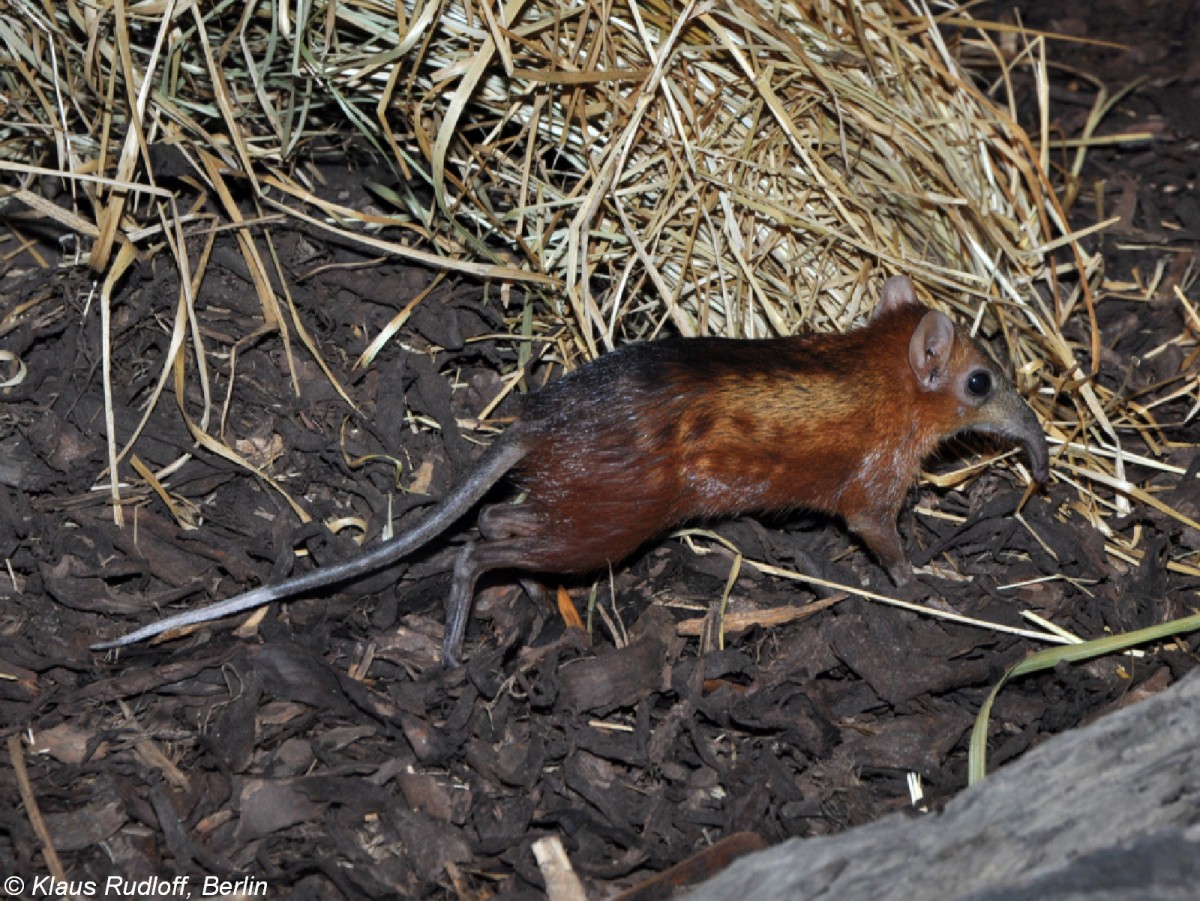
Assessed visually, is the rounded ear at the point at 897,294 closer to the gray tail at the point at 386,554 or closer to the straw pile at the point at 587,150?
the straw pile at the point at 587,150

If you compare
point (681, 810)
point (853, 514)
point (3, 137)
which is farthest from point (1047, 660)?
point (3, 137)

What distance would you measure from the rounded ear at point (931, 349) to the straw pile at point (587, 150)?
41cm

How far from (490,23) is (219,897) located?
303cm

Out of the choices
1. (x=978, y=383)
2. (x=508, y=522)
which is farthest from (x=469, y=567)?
(x=978, y=383)

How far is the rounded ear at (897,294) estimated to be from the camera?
15.9 ft

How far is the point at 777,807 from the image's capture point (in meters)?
A: 3.99

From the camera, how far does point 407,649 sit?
14.5 feet

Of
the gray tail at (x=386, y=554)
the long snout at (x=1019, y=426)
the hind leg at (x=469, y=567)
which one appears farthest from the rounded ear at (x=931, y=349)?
the hind leg at (x=469, y=567)

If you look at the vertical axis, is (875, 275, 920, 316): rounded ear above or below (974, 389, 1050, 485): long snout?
above

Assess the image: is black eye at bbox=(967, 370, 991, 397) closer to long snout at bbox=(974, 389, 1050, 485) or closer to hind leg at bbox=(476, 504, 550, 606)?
long snout at bbox=(974, 389, 1050, 485)

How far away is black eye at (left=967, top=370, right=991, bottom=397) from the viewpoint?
→ 4836 mm

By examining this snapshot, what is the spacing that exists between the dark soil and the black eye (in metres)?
0.48

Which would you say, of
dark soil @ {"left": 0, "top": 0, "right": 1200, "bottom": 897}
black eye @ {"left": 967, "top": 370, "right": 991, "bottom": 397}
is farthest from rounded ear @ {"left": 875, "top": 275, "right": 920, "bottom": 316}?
dark soil @ {"left": 0, "top": 0, "right": 1200, "bottom": 897}

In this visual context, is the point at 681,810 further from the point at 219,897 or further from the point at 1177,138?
the point at 1177,138
